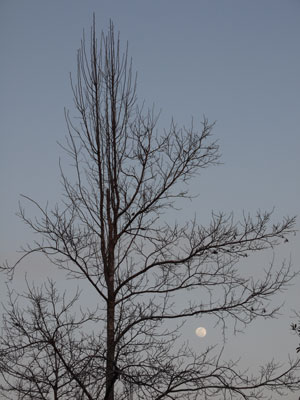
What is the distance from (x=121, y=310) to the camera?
31.0ft

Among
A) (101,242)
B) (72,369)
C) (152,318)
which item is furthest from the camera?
(101,242)

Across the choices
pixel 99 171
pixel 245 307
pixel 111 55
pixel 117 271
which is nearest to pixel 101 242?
pixel 117 271

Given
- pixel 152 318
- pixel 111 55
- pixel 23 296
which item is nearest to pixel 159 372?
pixel 152 318

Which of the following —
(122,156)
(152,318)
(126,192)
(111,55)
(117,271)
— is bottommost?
(152,318)

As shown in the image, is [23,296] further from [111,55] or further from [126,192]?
[111,55]

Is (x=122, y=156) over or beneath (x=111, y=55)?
beneath

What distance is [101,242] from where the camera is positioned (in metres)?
10.2

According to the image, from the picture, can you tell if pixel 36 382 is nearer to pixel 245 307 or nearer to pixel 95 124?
pixel 245 307

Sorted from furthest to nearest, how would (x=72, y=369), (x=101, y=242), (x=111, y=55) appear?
(x=111, y=55) < (x=101, y=242) < (x=72, y=369)

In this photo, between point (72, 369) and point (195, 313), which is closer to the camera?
point (72, 369)

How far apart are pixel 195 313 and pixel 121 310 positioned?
1.25 metres

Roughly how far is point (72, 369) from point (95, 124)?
14.4 feet

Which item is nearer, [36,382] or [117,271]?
[36,382]

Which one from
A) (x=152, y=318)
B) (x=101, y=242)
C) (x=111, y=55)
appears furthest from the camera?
(x=111, y=55)
